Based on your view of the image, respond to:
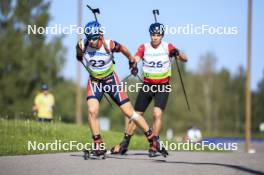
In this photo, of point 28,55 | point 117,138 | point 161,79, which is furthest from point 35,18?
point 161,79

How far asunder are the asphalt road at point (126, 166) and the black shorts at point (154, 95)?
1269 millimetres

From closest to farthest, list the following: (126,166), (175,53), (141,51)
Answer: (126,166) → (175,53) → (141,51)

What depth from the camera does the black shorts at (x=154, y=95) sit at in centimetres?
1273

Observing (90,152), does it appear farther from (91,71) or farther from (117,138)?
(117,138)

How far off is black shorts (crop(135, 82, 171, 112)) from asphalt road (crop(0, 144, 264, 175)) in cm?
127

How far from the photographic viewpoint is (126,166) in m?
10.3

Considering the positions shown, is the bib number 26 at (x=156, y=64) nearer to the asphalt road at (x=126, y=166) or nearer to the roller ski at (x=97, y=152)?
the asphalt road at (x=126, y=166)

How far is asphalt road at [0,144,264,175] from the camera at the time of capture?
950 centimetres

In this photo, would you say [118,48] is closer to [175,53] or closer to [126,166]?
[175,53]

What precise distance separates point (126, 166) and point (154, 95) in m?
2.90

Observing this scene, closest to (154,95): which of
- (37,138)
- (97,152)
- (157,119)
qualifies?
(157,119)
